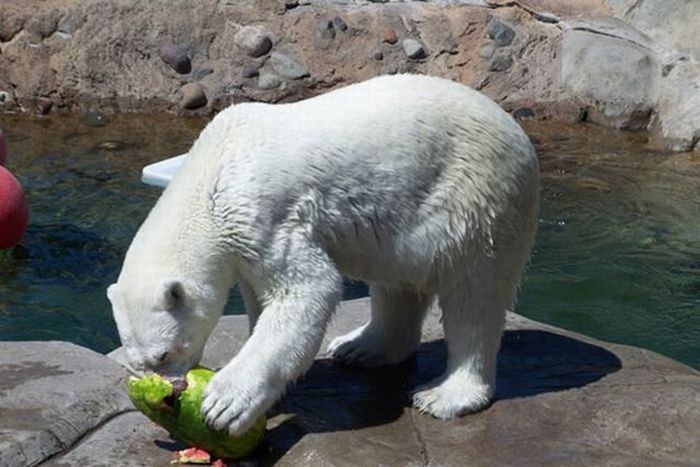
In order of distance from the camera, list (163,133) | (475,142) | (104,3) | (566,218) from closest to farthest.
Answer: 1. (475,142)
2. (566,218)
3. (163,133)
4. (104,3)

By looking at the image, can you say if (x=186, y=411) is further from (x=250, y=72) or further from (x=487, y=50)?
(x=487, y=50)

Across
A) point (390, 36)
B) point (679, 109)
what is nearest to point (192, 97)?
point (390, 36)

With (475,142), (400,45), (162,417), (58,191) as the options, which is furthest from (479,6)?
(162,417)

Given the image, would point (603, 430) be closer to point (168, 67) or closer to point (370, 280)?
point (370, 280)

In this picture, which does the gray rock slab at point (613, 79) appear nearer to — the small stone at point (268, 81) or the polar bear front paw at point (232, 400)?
the small stone at point (268, 81)

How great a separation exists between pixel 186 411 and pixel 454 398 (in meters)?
0.95

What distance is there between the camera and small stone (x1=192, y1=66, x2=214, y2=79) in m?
10.0

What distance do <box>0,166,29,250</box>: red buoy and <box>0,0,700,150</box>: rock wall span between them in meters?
2.99

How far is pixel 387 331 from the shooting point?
16.1 feet

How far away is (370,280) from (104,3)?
6.30m

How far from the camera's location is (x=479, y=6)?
10.6 meters

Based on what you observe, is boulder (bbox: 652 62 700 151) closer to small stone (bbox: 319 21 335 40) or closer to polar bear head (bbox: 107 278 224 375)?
small stone (bbox: 319 21 335 40)

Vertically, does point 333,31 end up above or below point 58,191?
above

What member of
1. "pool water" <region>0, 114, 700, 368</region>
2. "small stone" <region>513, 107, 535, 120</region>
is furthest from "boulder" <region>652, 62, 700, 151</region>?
"small stone" <region>513, 107, 535, 120</region>
